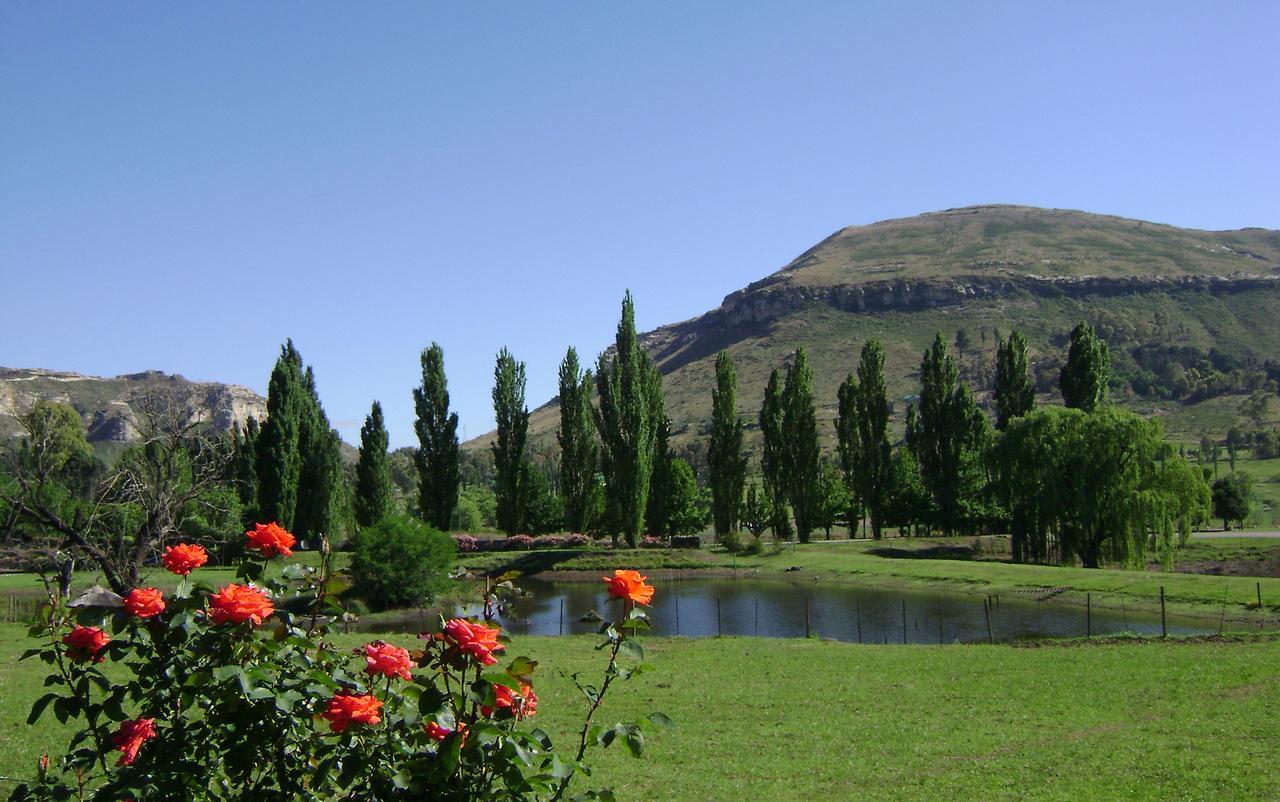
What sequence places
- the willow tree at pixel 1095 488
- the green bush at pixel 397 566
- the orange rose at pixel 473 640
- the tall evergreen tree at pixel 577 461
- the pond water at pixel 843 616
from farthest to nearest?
the tall evergreen tree at pixel 577 461 < the willow tree at pixel 1095 488 < the green bush at pixel 397 566 < the pond water at pixel 843 616 < the orange rose at pixel 473 640

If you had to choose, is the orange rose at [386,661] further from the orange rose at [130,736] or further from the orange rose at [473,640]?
the orange rose at [130,736]

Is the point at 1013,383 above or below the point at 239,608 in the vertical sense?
above

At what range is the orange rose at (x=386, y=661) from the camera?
14.5 feet

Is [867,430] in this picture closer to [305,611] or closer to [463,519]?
[463,519]

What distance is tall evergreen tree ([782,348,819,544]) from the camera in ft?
231

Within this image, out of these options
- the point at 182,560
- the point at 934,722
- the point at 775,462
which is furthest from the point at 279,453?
the point at 182,560

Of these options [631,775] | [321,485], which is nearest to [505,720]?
[631,775]

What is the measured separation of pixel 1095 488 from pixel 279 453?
4497 cm

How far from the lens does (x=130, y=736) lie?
15.1ft

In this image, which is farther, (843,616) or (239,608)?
(843,616)

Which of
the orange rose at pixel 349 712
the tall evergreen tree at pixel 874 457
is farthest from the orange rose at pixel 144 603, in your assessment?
the tall evergreen tree at pixel 874 457

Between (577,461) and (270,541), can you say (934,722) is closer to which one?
(270,541)

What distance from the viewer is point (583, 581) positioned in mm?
57562

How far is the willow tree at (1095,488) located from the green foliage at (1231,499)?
32.2 metres
